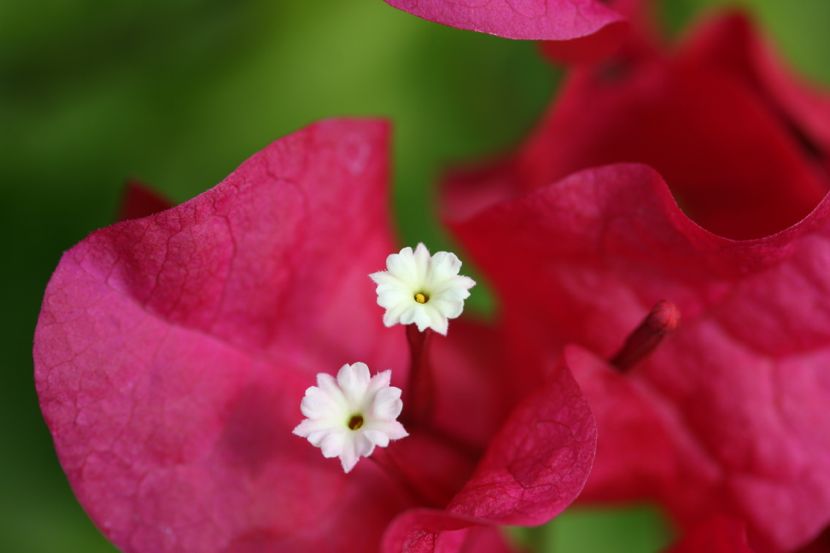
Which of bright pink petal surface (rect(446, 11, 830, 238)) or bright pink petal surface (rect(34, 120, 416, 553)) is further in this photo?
bright pink petal surface (rect(446, 11, 830, 238))

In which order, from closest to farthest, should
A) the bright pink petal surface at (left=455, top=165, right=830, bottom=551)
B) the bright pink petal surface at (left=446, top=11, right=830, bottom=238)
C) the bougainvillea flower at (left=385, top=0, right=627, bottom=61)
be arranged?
the bougainvillea flower at (left=385, top=0, right=627, bottom=61), the bright pink petal surface at (left=455, top=165, right=830, bottom=551), the bright pink petal surface at (left=446, top=11, right=830, bottom=238)

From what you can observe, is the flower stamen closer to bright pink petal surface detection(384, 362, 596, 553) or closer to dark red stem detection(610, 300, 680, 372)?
bright pink petal surface detection(384, 362, 596, 553)

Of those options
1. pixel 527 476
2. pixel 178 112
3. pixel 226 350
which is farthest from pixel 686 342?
pixel 178 112

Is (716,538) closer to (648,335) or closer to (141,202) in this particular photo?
(648,335)

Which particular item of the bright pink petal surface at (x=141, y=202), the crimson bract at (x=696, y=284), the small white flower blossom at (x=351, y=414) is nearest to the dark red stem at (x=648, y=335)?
the crimson bract at (x=696, y=284)

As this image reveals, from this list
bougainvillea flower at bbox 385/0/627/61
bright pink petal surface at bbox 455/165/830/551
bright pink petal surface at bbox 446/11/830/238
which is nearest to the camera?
bougainvillea flower at bbox 385/0/627/61

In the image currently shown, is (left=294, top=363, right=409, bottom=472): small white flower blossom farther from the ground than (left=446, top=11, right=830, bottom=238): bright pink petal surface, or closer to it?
closer to it

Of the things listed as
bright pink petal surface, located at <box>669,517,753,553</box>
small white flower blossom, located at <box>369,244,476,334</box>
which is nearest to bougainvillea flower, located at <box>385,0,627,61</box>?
small white flower blossom, located at <box>369,244,476,334</box>

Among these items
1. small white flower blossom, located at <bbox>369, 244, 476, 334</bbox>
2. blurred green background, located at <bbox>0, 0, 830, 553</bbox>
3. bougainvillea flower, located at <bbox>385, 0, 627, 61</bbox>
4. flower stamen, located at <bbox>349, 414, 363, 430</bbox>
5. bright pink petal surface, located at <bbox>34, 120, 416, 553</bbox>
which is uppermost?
bougainvillea flower, located at <bbox>385, 0, 627, 61</bbox>

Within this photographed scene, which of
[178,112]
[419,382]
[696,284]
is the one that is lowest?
[178,112]
